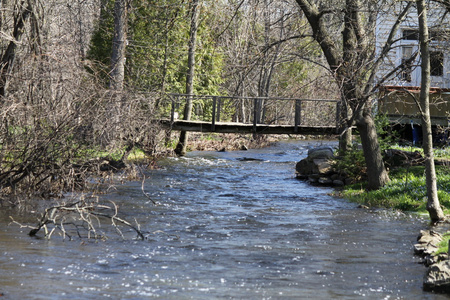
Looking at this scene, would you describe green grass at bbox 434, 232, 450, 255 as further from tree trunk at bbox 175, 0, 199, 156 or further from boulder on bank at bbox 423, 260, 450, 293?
tree trunk at bbox 175, 0, 199, 156

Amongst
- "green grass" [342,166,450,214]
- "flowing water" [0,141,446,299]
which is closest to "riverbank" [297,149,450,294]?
"green grass" [342,166,450,214]

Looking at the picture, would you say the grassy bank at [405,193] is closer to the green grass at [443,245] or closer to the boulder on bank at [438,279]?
the green grass at [443,245]

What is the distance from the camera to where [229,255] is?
32.3 ft

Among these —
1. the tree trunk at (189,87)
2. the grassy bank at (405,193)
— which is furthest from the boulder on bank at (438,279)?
the tree trunk at (189,87)

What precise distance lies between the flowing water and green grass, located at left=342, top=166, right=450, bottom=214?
0.70 metres

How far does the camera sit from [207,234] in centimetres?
1142

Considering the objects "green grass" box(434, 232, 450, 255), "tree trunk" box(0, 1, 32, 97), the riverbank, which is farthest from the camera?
"tree trunk" box(0, 1, 32, 97)

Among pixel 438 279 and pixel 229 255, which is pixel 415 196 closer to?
pixel 229 255

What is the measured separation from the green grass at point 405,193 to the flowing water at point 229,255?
70cm

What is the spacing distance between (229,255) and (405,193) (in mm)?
7064

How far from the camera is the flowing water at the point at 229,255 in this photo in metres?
7.98

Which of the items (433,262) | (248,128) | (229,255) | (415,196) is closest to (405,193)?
(415,196)

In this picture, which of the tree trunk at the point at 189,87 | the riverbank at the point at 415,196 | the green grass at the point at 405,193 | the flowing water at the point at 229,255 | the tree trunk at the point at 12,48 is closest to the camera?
the flowing water at the point at 229,255

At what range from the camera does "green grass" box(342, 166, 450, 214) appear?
14.6m
